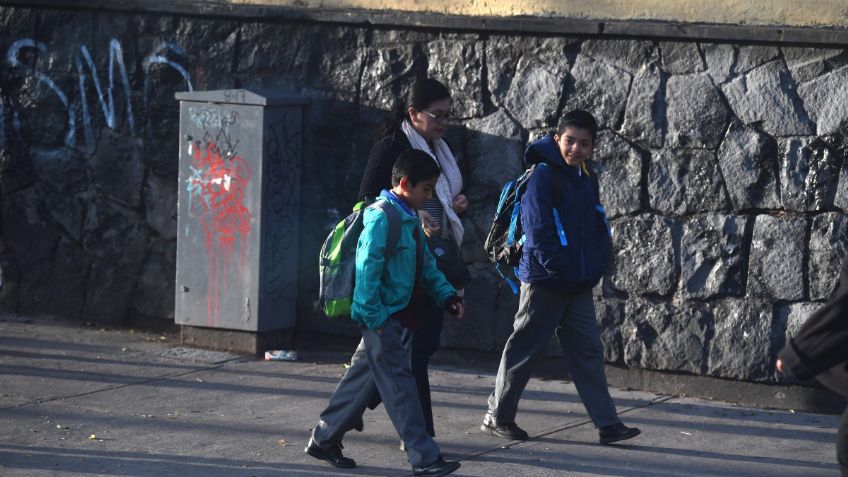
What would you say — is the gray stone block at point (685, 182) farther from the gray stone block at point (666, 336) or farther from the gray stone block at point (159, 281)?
the gray stone block at point (159, 281)

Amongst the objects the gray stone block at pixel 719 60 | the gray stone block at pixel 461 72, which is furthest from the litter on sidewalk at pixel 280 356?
the gray stone block at pixel 719 60

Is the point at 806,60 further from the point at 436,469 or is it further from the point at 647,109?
→ the point at 436,469

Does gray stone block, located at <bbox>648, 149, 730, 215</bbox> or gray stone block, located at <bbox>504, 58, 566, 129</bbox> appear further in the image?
gray stone block, located at <bbox>504, 58, 566, 129</bbox>

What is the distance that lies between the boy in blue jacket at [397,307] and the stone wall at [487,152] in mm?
2054

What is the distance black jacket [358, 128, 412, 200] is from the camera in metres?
6.25

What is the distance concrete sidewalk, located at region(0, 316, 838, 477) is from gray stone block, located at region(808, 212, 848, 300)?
72cm

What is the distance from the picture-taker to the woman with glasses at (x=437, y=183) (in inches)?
A: 245

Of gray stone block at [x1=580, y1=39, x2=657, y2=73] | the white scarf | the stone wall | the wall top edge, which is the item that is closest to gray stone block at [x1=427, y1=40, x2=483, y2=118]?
the stone wall

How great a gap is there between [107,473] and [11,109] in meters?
4.35

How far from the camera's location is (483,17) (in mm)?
7914

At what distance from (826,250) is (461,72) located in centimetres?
245

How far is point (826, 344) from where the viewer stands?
4582 millimetres

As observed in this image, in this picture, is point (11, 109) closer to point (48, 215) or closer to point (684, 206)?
point (48, 215)

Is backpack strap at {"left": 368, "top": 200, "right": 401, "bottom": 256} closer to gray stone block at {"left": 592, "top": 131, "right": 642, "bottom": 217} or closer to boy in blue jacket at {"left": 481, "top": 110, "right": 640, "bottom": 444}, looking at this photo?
boy in blue jacket at {"left": 481, "top": 110, "right": 640, "bottom": 444}
